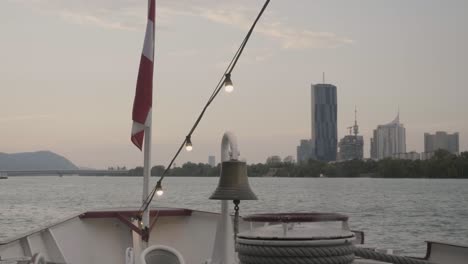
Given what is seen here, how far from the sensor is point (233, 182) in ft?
20.2

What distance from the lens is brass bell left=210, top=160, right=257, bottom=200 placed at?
5.99m

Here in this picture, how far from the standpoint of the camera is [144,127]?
1028 centimetres

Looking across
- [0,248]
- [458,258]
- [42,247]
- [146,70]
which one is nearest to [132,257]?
[42,247]

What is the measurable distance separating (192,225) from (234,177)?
770 cm

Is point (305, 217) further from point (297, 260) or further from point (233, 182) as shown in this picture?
point (233, 182)

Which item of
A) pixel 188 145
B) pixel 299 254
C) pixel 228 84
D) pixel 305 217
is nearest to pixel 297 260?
pixel 299 254

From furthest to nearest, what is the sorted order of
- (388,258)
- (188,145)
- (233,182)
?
(188,145) < (233,182) < (388,258)

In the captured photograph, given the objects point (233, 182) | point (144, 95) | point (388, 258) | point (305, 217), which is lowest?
point (388, 258)

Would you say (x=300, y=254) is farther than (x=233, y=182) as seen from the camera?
No

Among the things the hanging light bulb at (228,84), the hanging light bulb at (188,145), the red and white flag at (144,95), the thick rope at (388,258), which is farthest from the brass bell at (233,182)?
the red and white flag at (144,95)

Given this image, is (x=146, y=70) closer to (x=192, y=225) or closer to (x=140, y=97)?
(x=140, y=97)

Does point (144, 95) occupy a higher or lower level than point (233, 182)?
higher

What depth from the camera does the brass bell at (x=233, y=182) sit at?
19.7ft

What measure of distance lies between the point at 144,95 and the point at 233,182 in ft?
14.0
